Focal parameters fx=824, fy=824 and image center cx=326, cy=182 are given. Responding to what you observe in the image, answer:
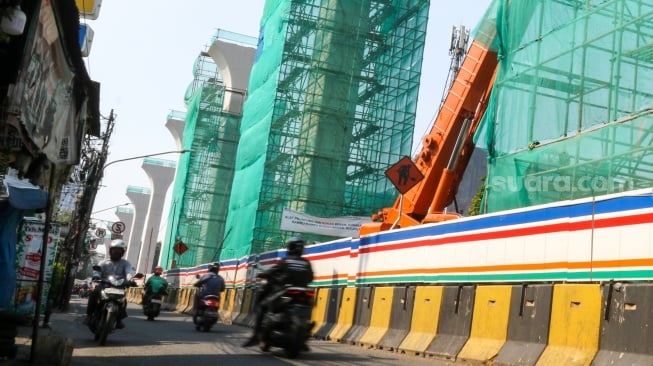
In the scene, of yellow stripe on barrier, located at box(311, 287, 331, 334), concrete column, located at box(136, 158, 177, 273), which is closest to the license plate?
yellow stripe on barrier, located at box(311, 287, 331, 334)

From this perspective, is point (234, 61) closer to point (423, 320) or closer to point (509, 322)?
point (423, 320)

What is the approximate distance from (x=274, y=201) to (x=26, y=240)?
21.7 meters

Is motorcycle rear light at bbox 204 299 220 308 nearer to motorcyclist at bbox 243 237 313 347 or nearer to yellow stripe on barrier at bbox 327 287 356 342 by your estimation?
yellow stripe on barrier at bbox 327 287 356 342

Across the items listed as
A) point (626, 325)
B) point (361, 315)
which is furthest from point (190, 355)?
point (361, 315)

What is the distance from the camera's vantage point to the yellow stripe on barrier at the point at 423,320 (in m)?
11.7

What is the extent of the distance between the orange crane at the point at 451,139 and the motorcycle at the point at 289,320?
9660mm

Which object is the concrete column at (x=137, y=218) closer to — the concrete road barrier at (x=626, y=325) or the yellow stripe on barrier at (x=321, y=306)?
the yellow stripe on barrier at (x=321, y=306)

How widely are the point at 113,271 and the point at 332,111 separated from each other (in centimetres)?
2570

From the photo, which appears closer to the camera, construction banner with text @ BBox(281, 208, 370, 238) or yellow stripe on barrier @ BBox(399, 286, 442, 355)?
yellow stripe on barrier @ BBox(399, 286, 442, 355)

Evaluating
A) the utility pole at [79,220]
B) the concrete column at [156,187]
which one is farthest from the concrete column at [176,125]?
the utility pole at [79,220]

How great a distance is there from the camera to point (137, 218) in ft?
389

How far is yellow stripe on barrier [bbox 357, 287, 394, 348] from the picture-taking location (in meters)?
13.4

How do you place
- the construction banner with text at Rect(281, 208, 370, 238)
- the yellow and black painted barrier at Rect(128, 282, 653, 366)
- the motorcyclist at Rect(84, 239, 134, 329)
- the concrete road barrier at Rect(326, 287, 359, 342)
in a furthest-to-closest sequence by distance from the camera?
the construction banner with text at Rect(281, 208, 370, 238) → the concrete road barrier at Rect(326, 287, 359, 342) → the motorcyclist at Rect(84, 239, 134, 329) → the yellow and black painted barrier at Rect(128, 282, 653, 366)

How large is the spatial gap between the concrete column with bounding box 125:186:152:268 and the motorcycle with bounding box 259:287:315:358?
110 m
